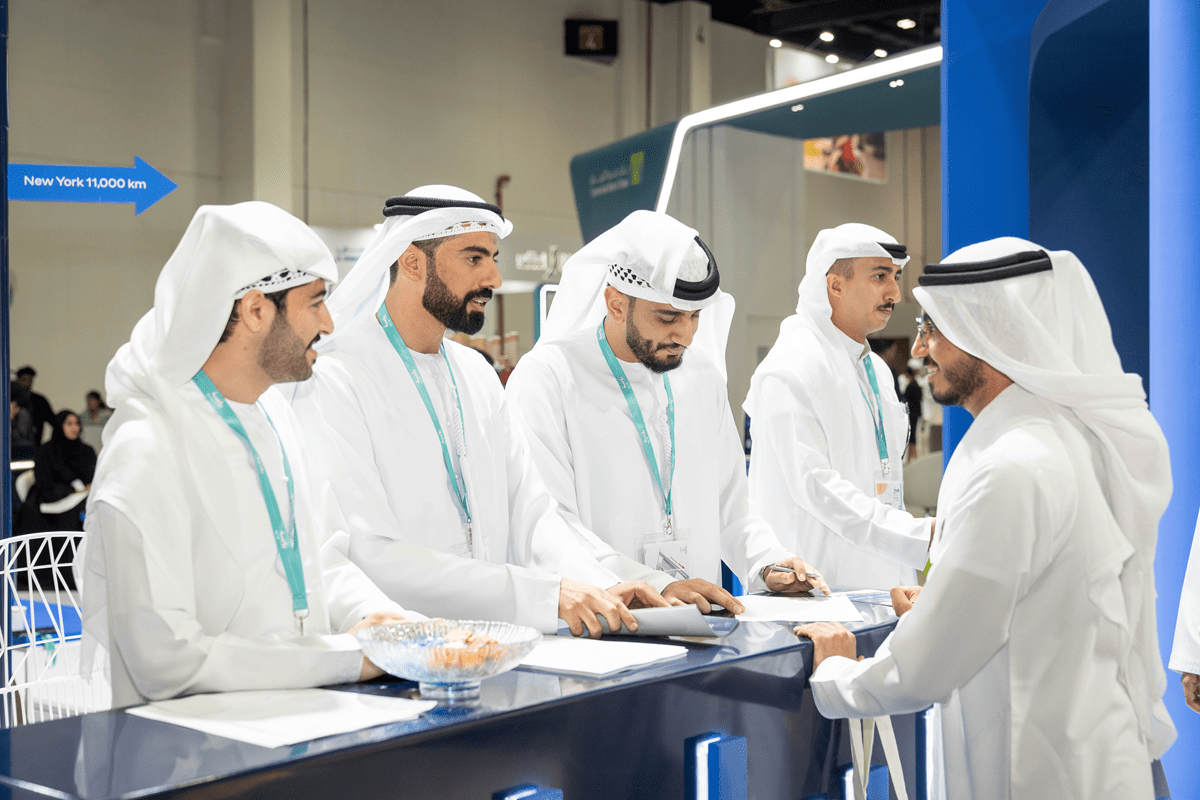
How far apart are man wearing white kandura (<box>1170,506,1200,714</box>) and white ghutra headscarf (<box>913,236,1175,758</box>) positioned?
62 cm

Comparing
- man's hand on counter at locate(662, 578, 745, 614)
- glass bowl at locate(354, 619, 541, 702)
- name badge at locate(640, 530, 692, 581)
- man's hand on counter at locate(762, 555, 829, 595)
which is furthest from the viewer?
name badge at locate(640, 530, 692, 581)

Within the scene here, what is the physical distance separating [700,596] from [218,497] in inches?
41.2

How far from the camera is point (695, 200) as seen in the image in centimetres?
924

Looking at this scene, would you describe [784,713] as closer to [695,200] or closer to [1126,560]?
[1126,560]

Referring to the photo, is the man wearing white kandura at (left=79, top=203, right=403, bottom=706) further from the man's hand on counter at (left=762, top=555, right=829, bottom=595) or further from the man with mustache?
the man with mustache

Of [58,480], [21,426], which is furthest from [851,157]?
[58,480]

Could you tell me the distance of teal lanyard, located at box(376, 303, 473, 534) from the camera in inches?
107

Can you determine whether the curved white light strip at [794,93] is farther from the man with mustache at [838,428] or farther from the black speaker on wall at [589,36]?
the black speaker on wall at [589,36]

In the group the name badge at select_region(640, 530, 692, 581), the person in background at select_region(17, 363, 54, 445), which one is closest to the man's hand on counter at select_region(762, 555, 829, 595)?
the name badge at select_region(640, 530, 692, 581)

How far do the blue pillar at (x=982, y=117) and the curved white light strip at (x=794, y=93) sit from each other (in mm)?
1454

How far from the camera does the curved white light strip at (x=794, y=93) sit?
21.7ft

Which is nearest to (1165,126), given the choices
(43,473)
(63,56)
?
(43,473)

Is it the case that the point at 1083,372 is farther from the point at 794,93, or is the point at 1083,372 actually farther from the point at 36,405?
the point at 36,405

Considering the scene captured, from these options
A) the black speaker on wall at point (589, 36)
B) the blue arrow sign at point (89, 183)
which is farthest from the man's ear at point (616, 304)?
the black speaker on wall at point (589, 36)
